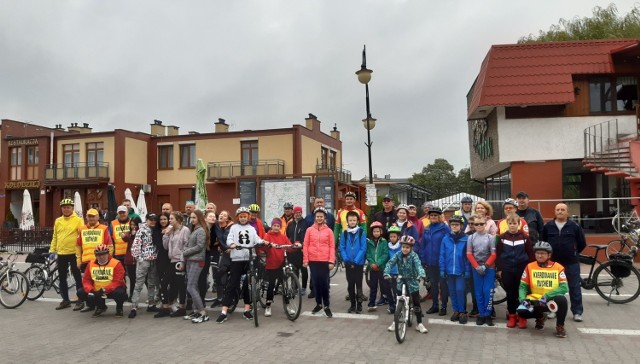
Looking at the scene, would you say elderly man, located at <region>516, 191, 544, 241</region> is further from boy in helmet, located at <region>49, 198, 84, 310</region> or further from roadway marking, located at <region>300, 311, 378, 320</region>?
boy in helmet, located at <region>49, 198, 84, 310</region>

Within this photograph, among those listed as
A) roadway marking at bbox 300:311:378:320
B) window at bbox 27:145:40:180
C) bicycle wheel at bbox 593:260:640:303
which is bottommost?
roadway marking at bbox 300:311:378:320

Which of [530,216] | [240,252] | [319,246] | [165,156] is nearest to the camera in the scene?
[530,216]

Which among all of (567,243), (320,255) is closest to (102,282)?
(320,255)

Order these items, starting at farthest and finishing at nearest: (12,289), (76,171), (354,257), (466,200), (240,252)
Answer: (76,171) → (12,289) → (466,200) → (354,257) → (240,252)

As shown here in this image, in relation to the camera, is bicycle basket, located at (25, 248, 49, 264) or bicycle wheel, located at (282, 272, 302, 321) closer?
bicycle wheel, located at (282, 272, 302, 321)

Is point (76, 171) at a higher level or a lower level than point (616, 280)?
higher

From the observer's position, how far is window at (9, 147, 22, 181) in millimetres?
40312

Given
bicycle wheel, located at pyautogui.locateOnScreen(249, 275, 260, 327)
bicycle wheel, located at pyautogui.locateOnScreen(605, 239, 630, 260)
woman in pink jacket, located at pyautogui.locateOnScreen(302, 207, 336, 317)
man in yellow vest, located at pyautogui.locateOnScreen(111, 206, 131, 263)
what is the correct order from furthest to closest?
1. bicycle wheel, located at pyautogui.locateOnScreen(605, 239, 630, 260)
2. man in yellow vest, located at pyautogui.locateOnScreen(111, 206, 131, 263)
3. woman in pink jacket, located at pyautogui.locateOnScreen(302, 207, 336, 317)
4. bicycle wheel, located at pyautogui.locateOnScreen(249, 275, 260, 327)

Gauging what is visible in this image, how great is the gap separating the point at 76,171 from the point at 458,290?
37.5 m

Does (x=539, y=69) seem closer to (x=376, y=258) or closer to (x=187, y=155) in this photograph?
(x=376, y=258)

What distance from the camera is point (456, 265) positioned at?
780 centimetres

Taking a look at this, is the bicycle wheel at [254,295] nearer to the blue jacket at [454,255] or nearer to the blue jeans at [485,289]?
the blue jacket at [454,255]

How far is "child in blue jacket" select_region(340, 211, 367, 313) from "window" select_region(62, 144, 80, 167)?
121 ft

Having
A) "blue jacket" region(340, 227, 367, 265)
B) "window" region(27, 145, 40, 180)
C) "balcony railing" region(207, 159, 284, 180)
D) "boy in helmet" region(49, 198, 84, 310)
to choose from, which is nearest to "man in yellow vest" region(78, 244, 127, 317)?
"boy in helmet" region(49, 198, 84, 310)
